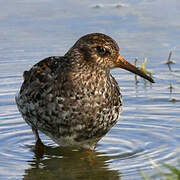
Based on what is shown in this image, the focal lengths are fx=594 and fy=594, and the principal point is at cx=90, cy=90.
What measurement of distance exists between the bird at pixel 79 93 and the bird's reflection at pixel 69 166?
35cm

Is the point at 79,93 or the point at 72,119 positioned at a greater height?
the point at 79,93

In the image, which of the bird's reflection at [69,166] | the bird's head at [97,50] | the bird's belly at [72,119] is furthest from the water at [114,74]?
the bird's head at [97,50]

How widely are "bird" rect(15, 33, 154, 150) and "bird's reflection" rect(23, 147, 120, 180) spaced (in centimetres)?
35

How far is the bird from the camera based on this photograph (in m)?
6.96

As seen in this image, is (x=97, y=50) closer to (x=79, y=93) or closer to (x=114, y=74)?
(x=79, y=93)

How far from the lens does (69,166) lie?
292 inches

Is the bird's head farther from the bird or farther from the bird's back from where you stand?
the bird's back

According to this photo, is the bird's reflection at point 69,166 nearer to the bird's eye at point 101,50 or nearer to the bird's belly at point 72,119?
the bird's belly at point 72,119

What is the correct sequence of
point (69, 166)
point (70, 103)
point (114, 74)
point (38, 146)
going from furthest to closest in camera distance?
1. point (114, 74)
2. point (38, 146)
3. point (69, 166)
4. point (70, 103)

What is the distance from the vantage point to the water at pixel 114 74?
7371 millimetres

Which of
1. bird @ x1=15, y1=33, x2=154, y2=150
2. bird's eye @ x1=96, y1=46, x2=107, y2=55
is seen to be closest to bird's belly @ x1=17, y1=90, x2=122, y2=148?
bird @ x1=15, y1=33, x2=154, y2=150

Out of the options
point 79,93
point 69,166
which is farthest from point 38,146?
point 79,93

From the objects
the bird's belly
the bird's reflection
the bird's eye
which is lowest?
the bird's reflection

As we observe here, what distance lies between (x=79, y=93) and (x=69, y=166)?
3.40ft
